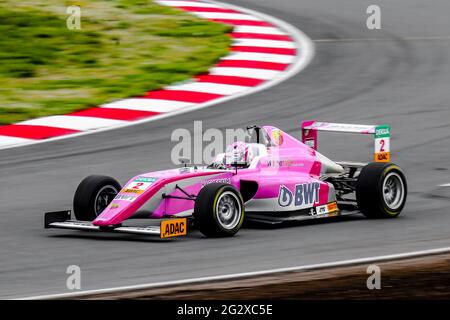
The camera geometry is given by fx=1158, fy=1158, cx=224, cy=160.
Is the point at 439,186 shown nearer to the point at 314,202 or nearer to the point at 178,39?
the point at 314,202

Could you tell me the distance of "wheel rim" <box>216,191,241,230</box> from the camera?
357 inches

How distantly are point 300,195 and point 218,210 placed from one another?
3.60 ft

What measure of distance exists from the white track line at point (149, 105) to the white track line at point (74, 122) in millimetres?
565

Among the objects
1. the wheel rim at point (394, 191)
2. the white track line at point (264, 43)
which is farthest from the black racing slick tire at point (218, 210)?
the white track line at point (264, 43)

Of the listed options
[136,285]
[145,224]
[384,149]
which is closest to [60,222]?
[145,224]

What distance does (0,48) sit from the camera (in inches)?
651

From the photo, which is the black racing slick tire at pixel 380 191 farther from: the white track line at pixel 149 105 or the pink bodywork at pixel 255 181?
the white track line at pixel 149 105

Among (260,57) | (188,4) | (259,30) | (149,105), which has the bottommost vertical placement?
(149,105)

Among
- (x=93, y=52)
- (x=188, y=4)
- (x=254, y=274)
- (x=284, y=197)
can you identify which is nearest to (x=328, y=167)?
(x=284, y=197)

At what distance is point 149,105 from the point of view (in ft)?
47.1

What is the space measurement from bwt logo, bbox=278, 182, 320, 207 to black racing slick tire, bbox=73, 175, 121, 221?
1446 millimetres

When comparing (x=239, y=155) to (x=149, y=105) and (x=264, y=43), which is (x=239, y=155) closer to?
(x=149, y=105)

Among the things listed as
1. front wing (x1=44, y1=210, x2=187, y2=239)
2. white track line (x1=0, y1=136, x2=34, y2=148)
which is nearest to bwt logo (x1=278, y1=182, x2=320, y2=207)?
front wing (x1=44, y1=210, x2=187, y2=239)

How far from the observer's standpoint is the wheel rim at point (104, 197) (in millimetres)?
9586
